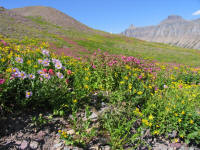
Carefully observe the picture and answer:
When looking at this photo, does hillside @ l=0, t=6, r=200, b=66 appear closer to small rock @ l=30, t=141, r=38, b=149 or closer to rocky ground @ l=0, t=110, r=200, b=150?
rocky ground @ l=0, t=110, r=200, b=150

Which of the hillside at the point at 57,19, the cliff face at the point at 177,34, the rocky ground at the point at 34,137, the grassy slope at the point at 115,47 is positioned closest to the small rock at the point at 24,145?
the rocky ground at the point at 34,137

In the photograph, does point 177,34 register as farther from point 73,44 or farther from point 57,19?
point 73,44

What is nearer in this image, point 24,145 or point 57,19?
point 24,145

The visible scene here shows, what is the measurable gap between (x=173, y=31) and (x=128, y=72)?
18631cm

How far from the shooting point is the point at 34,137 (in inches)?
99.8

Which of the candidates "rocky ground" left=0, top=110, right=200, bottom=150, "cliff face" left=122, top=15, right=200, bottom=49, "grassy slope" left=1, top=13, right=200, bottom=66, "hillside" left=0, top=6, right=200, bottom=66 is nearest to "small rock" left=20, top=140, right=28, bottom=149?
"rocky ground" left=0, top=110, right=200, bottom=150

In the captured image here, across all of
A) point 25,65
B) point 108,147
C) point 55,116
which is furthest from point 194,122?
point 25,65

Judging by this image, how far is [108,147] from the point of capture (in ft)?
8.74

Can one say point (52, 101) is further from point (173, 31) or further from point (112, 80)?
point (173, 31)

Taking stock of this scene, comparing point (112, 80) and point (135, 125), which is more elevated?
point (112, 80)

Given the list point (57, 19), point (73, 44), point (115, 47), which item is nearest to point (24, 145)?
point (73, 44)

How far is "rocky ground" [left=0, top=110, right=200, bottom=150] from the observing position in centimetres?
239

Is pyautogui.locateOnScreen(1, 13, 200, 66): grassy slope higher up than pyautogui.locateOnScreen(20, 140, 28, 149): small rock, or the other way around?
pyautogui.locateOnScreen(1, 13, 200, 66): grassy slope

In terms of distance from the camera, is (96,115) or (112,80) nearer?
(96,115)
